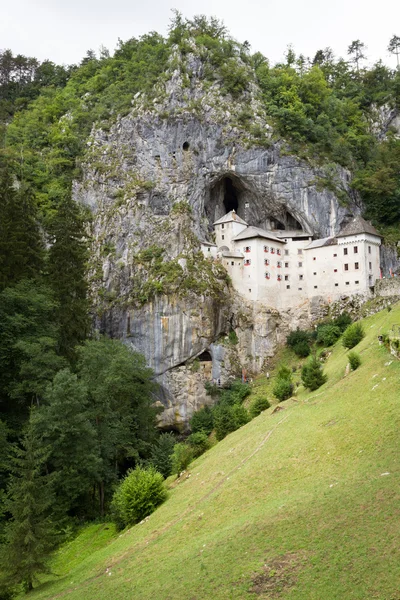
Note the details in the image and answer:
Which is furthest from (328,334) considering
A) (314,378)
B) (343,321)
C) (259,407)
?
(314,378)

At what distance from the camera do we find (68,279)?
46469 millimetres

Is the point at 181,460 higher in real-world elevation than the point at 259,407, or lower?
lower

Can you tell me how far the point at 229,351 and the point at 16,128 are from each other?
46932 mm

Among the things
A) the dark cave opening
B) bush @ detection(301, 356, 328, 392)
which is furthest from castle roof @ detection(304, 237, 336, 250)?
bush @ detection(301, 356, 328, 392)

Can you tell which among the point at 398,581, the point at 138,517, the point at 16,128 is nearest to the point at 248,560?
the point at 398,581

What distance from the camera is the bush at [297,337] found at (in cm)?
6188

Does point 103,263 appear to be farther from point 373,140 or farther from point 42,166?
point 373,140

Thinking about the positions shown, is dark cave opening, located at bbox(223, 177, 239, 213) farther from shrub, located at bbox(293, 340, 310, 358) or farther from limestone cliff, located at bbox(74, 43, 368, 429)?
shrub, located at bbox(293, 340, 310, 358)

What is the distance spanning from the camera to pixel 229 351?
62094 mm

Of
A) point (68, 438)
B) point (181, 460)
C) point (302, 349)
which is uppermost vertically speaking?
point (302, 349)

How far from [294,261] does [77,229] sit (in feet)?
89.7

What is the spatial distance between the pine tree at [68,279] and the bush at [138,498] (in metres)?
15.0

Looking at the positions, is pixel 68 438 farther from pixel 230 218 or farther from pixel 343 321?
pixel 230 218

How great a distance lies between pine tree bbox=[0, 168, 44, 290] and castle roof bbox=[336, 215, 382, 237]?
33.4m
